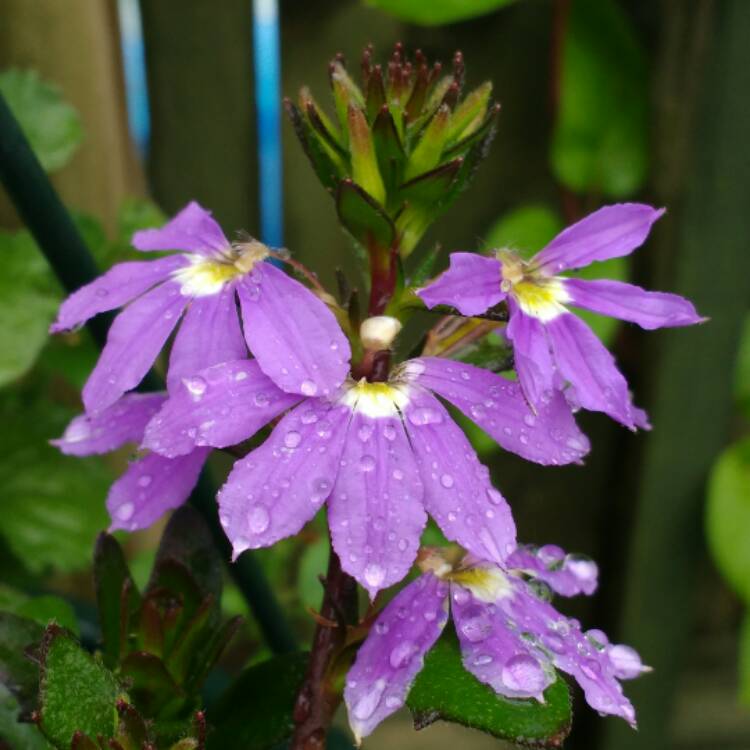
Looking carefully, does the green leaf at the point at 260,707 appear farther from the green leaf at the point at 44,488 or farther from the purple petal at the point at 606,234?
the green leaf at the point at 44,488

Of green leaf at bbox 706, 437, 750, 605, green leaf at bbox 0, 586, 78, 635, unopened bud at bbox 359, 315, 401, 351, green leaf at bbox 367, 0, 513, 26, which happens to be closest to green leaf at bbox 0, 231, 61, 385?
green leaf at bbox 0, 586, 78, 635

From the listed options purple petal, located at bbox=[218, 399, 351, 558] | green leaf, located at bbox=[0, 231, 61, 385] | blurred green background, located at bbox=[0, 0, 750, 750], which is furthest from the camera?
blurred green background, located at bbox=[0, 0, 750, 750]

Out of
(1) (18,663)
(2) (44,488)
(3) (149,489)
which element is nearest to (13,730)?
(1) (18,663)

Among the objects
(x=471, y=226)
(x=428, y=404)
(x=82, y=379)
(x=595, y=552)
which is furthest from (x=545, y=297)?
(x=595, y=552)

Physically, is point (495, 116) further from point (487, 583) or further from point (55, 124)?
point (55, 124)

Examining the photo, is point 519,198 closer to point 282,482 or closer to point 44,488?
point 44,488

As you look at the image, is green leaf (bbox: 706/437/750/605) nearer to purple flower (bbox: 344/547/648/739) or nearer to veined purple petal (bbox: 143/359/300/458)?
purple flower (bbox: 344/547/648/739)
